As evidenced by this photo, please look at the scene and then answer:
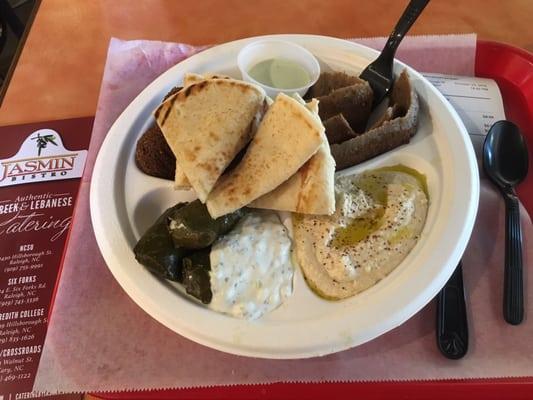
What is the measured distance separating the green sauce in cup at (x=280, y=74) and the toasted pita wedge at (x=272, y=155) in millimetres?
468

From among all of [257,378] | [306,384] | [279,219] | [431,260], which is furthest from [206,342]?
[431,260]

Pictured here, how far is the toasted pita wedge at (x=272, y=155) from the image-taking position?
134 centimetres

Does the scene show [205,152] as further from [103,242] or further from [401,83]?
[401,83]

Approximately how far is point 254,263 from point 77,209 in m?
0.73

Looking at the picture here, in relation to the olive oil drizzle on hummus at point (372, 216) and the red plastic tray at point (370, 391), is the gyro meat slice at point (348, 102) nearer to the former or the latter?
the olive oil drizzle on hummus at point (372, 216)

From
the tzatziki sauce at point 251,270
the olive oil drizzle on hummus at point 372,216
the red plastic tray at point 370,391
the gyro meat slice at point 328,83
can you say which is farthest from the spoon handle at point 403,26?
the red plastic tray at point 370,391

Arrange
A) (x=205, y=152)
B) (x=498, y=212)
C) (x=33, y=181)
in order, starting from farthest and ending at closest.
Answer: (x=33, y=181) → (x=498, y=212) → (x=205, y=152)

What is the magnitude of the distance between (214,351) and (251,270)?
0.87 ft

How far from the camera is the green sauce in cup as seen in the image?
184 centimetres

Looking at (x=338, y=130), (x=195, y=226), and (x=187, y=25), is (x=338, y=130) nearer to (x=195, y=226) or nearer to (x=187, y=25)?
(x=195, y=226)

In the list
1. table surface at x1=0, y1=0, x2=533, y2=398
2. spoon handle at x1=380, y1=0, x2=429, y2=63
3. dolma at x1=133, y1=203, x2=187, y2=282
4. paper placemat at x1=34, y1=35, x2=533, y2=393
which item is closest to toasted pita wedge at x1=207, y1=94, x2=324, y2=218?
dolma at x1=133, y1=203, x2=187, y2=282

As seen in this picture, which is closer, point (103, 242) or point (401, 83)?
point (103, 242)

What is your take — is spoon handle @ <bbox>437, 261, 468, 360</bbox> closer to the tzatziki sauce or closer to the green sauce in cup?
the tzatziki sauce

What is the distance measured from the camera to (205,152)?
138 cm
